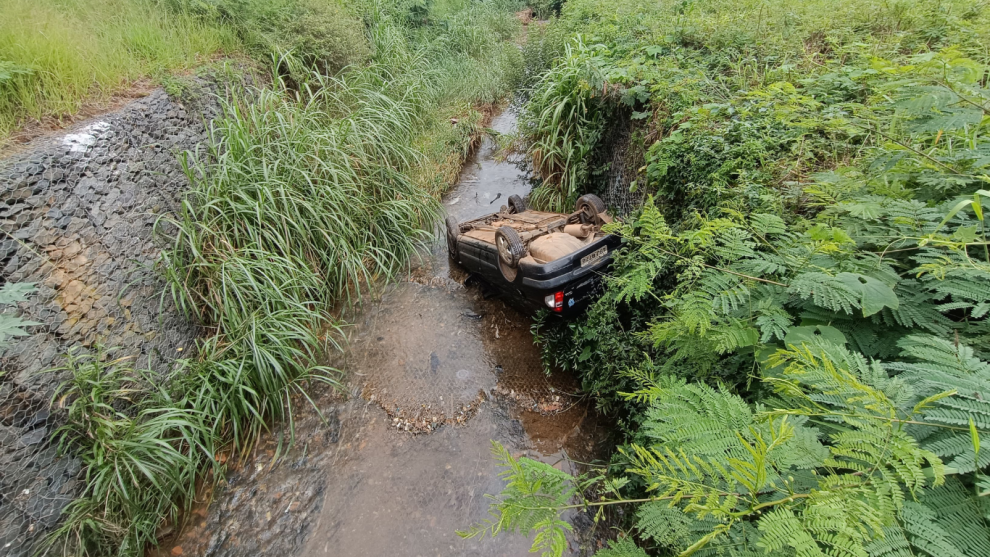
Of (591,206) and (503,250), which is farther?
(591,206)

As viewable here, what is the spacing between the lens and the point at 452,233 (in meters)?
4.64

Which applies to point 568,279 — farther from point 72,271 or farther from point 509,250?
point 72,271

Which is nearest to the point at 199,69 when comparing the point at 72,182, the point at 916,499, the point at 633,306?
the point at 72,182

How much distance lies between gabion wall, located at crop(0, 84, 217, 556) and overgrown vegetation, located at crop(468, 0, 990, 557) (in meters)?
2.69

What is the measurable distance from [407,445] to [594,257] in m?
2.06

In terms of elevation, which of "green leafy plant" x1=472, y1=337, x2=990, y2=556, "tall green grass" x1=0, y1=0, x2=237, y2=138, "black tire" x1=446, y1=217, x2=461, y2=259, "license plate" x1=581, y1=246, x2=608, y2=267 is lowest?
"black tire" x1=446, y1=217, x2=461, y2=259

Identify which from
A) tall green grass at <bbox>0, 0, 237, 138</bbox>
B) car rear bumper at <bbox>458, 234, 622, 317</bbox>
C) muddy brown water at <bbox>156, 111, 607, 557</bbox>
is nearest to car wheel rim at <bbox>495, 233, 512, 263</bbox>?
car rear bumper at <bbox>458, 234, 622, 317</bbox>

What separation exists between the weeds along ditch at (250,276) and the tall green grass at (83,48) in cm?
83

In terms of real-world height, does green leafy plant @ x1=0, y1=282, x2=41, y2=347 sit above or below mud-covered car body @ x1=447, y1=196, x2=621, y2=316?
above

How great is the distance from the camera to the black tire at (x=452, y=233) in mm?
4613

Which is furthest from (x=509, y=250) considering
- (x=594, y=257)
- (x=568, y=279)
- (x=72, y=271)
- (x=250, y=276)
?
(x=72, y=271)

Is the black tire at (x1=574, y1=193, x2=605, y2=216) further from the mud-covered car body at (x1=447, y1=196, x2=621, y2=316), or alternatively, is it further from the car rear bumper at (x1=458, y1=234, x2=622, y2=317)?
the car rear bumper at (x1=458, y1=234, x2=622, y2=317)

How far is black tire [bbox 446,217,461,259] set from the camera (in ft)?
15.1

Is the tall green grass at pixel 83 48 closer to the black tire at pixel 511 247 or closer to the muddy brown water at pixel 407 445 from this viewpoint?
the muddy brown water at pixel 407 445
